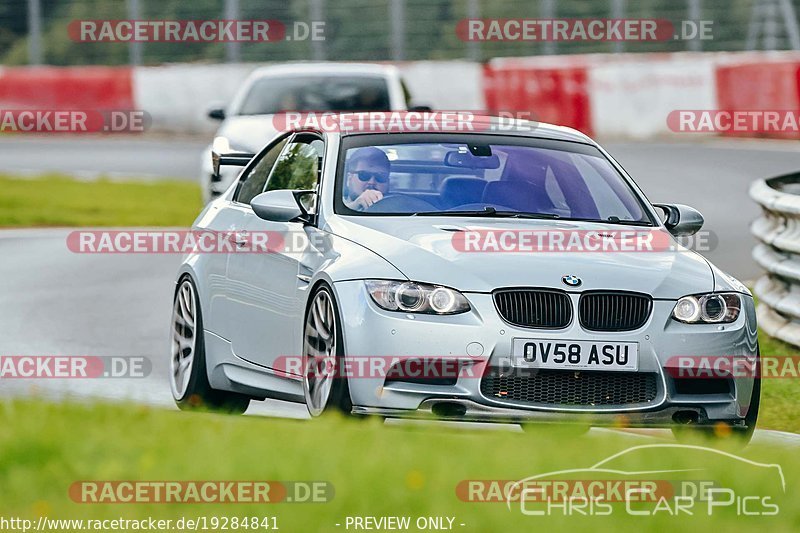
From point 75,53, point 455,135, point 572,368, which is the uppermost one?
point 455,135

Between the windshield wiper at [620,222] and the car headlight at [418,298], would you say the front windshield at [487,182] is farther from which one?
the car headlight at [418,298]

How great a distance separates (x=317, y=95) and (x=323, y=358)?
11859 mm

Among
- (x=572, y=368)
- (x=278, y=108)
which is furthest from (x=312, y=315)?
(x=278, y=108)

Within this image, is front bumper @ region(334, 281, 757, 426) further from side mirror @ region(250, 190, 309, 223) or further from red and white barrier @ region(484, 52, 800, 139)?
red and white barrier @ region(484, 52, 800, 139)

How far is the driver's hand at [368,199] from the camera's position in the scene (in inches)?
345

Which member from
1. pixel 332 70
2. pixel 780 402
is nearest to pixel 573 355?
pixel 780 402

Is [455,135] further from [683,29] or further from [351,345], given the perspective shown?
[683,29]

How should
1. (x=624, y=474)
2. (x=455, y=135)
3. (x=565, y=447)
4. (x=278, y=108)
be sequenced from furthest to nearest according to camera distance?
(x=278, y=108)
(x=455, y=135)
(x=565, y=447)
(x=624, y=474)

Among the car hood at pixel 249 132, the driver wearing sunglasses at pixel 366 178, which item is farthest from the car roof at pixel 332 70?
the driver wearing sunglasses at pixel 366 178

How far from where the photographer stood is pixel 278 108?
19359mm

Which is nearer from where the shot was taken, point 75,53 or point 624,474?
point 624,474

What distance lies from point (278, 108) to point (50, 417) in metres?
12.6

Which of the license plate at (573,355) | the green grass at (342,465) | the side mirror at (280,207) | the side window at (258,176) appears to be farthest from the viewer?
the side window at (258,176)

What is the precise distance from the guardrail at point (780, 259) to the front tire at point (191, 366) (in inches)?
160
